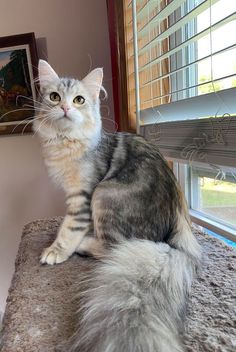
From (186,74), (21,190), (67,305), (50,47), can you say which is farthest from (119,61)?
(67,305)

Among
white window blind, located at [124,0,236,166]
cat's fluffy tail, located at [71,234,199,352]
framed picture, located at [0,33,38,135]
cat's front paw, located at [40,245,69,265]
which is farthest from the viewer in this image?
framed picture, located at [0,33,38,135]

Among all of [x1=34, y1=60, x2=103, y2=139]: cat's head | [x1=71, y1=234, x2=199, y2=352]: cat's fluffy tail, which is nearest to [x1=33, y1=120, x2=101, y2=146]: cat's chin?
[x1=34, y1=60, x2=103, y2=139]: cat's head

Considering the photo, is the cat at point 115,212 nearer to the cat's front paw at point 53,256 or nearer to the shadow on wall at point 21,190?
the cat's front paw at point 53,256

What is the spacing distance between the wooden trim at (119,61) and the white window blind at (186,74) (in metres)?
0.03

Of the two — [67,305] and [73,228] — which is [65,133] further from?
[67,305]

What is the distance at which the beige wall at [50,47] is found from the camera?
1718mm

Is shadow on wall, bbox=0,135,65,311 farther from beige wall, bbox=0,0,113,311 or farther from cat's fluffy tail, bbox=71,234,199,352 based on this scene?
cat's fluffy tail, bbox=71,234,199,352

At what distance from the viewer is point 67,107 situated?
0.97 metres

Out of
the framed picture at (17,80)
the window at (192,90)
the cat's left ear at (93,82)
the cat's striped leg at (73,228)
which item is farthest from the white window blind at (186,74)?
the framed picture at (17,80)

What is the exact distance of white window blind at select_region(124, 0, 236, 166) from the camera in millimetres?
790

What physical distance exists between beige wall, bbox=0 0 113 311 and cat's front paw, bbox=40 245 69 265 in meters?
0.95

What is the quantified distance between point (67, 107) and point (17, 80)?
0.93 meters

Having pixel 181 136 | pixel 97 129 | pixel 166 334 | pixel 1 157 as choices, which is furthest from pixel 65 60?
pixel 166 334

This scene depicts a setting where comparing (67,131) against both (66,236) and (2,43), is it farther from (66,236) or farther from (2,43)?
(2,43)
